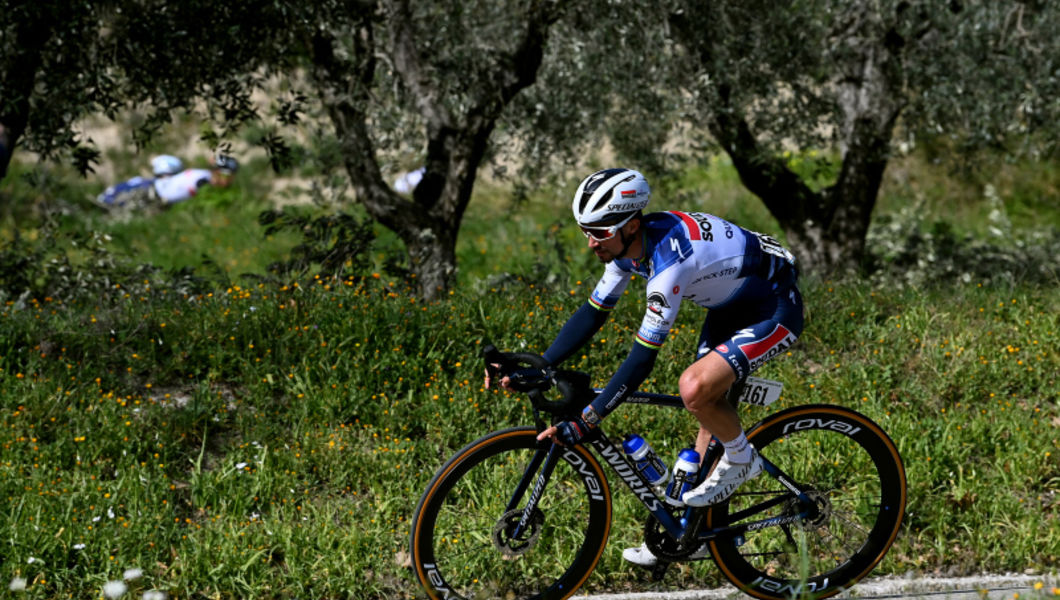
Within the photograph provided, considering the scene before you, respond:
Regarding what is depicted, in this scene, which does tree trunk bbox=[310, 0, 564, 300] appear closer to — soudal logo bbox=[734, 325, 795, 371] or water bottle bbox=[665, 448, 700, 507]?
water bottle bbox=[665, 448, 700, 507]

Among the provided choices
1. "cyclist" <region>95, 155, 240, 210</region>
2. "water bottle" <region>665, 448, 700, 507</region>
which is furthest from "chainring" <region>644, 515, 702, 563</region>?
"cyclist" <region>95, 155, 240, 210</region>

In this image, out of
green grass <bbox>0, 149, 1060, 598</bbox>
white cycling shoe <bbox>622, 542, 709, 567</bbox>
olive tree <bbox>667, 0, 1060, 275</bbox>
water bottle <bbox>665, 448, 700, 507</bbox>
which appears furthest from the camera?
olive tree <bbox>667, 0, 1060, 275</bbox>

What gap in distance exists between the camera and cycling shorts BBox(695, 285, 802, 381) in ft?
14.9

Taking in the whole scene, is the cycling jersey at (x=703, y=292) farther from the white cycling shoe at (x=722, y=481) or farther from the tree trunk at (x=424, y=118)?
the tree trunk at (x=424, y=118)

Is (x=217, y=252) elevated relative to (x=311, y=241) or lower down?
elevated

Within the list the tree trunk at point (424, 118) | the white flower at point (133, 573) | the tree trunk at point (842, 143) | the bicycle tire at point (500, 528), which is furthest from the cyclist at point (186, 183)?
the bicycle tire at point (500, 528)

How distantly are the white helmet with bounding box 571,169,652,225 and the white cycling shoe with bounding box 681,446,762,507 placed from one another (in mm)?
1308

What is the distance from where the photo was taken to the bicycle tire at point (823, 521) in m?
4.96

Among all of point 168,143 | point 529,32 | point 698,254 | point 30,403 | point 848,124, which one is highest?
point 168,143

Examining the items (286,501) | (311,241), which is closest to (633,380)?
(286,501)

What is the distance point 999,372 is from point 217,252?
13.5 metres

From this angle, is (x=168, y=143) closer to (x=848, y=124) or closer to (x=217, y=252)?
(x=217, y=252)

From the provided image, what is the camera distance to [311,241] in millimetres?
9008

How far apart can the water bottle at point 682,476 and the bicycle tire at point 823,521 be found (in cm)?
21
